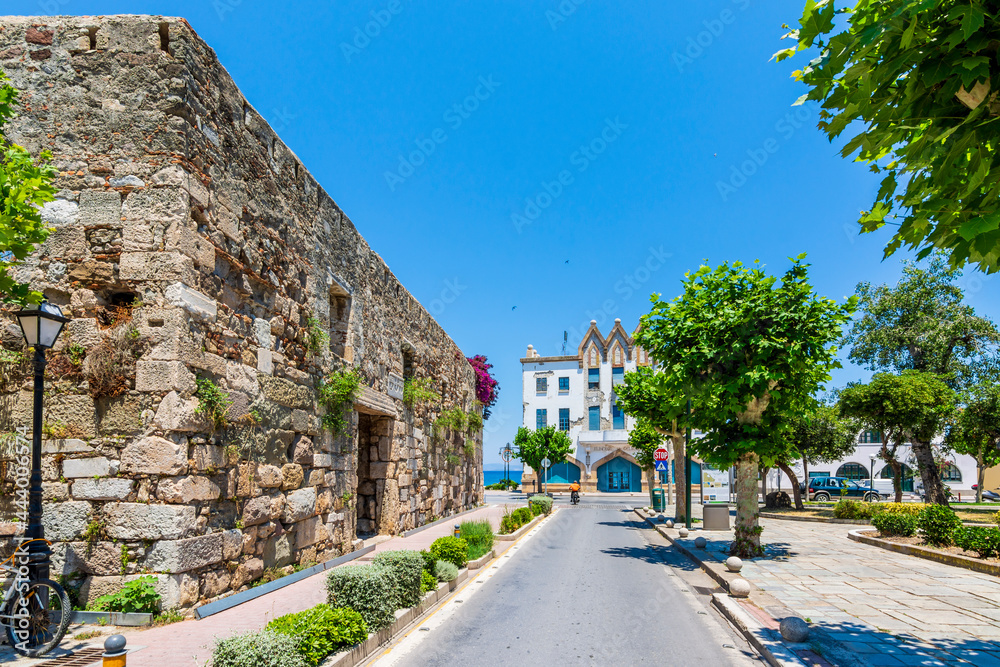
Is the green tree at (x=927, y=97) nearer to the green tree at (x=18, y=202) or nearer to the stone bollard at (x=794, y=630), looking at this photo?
the stone bollard at (x=794, y=630)

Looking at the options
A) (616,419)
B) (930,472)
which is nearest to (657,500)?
(930,472)

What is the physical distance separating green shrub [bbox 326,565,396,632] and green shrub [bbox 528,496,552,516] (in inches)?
601

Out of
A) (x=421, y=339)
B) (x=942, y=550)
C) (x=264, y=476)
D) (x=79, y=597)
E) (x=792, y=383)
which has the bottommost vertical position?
(x=942, y=550)

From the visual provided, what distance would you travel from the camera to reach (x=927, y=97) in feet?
13.9

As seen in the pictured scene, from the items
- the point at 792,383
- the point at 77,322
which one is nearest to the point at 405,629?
the point at 77,322

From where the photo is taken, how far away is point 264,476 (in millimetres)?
8453

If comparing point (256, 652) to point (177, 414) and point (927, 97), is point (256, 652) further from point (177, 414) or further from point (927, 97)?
point (927, 97)

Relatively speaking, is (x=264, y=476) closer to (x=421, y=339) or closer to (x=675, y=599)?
(x=675, y=599)

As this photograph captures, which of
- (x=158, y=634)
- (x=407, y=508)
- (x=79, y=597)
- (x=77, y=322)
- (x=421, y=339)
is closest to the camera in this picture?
(x=158, y=634)

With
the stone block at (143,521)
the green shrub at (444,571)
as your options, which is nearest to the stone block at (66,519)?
the stone block at (143,521)

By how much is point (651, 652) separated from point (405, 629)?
9.23 feet

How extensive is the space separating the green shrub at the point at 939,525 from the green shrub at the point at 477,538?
32.3 feet

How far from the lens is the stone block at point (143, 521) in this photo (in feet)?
21.2

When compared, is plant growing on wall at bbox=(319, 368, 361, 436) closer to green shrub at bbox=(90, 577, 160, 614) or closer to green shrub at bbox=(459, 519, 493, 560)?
green shrub at bbox=(459, 519, 493, 560)
